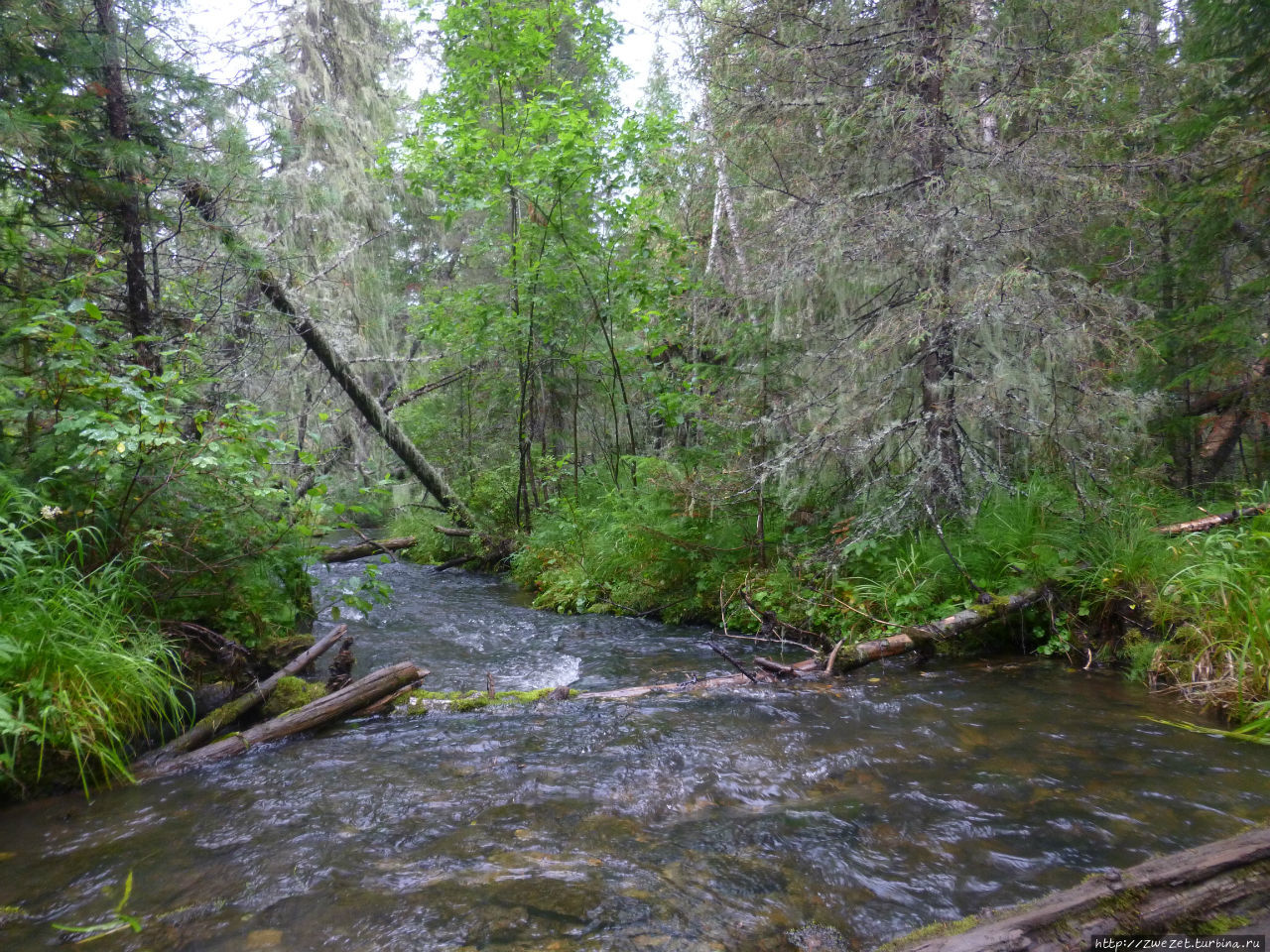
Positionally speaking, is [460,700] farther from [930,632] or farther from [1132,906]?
[1132,906]

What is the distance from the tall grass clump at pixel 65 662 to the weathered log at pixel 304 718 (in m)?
0.28

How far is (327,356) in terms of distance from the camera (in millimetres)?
8992

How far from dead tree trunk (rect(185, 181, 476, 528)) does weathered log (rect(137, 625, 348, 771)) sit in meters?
3.85

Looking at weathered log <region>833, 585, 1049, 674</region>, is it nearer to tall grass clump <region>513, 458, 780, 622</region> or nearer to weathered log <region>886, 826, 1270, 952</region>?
tall grass clump <region>513, 458, 780, 622</region>

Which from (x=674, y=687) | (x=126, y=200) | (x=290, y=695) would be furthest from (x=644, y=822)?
(x=126, y=200)

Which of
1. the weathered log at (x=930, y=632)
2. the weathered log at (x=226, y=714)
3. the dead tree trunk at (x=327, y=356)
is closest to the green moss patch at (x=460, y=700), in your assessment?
the weathered log at (x=226, y=714)

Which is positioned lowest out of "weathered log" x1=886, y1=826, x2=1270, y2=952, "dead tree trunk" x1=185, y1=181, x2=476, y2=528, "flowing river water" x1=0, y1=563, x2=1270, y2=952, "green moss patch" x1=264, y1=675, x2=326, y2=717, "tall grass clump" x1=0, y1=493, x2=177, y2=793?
"flowing river water" x1=0, y1=563, x2=1270, y2=952

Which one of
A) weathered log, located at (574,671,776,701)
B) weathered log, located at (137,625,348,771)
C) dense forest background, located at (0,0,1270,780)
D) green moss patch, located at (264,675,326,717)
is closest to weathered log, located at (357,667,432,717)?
green moss patch, located at (264,675,326,717)

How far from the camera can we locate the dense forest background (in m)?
4.35

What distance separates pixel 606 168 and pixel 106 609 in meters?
8.35

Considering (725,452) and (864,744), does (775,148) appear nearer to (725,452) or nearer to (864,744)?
(725,452)

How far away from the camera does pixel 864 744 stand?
4090 millimetres

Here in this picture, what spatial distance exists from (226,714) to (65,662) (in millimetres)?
997

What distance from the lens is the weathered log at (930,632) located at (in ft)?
17.5
